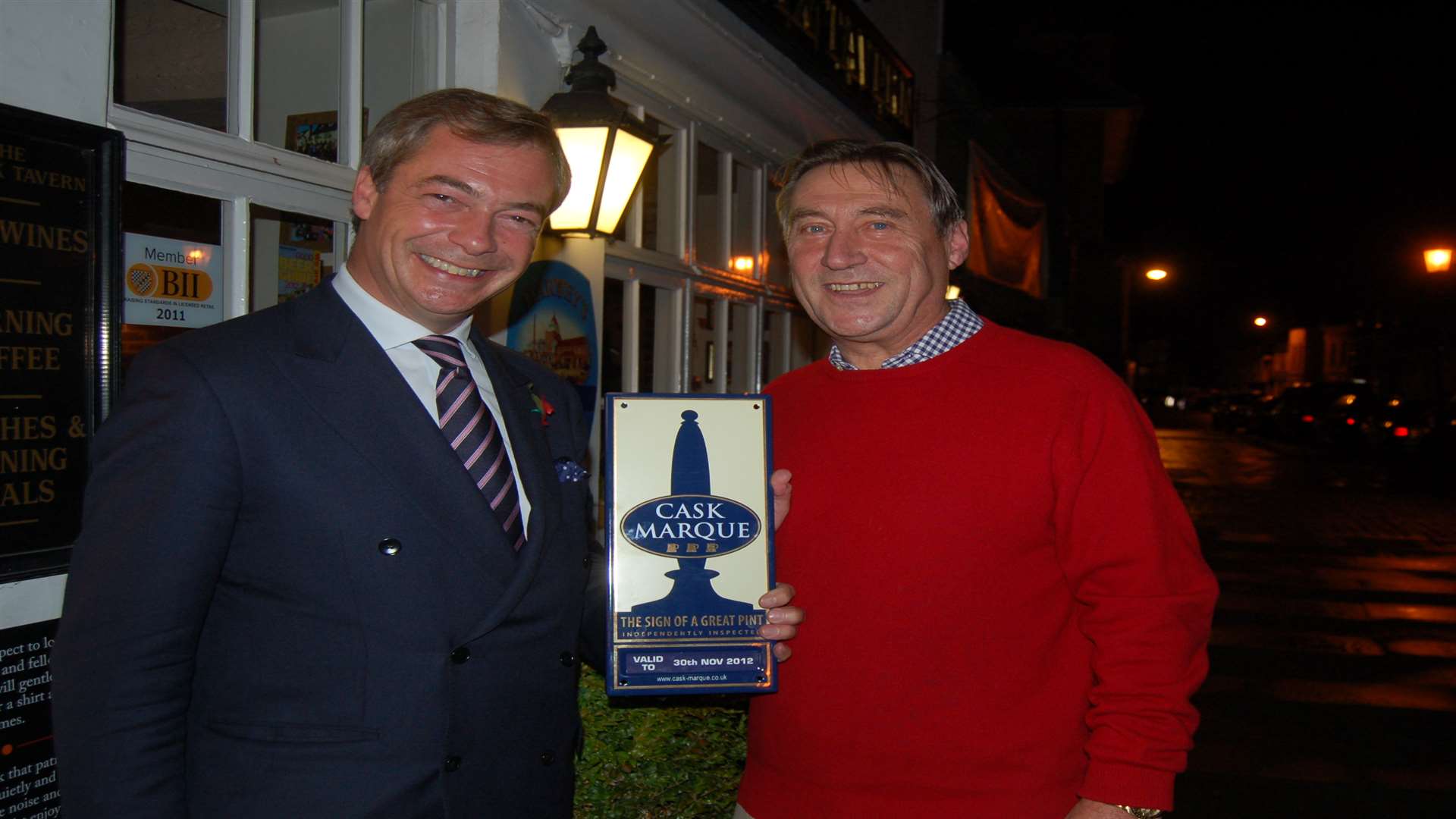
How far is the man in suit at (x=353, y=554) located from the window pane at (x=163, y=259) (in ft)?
3.93

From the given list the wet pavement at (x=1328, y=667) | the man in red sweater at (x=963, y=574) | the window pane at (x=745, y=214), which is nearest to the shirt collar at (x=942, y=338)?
the man in red sweater at (x=963, y=574)

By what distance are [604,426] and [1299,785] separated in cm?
449

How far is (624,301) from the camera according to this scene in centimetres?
583

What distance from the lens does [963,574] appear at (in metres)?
2.18

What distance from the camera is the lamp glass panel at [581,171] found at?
4.29 metres

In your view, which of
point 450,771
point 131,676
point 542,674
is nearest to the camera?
point 131,676

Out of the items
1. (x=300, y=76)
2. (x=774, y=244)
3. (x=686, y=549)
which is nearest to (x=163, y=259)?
(x=300, y=76)

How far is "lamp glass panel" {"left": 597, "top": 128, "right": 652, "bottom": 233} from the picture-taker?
4453mm

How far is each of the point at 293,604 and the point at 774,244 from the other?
6.59 m

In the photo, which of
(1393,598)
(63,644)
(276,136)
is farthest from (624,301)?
(1393,598)

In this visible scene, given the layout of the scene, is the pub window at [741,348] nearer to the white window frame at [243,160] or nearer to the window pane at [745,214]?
the window pane at [745,214]

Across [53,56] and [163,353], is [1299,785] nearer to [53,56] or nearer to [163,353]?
[163,353]

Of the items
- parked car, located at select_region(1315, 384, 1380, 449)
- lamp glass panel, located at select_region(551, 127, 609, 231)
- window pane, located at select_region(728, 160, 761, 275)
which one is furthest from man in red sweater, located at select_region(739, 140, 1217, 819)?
parked car, located at select_region(1315, 384, 1380, 449)

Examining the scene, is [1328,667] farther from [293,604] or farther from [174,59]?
[174,59]
